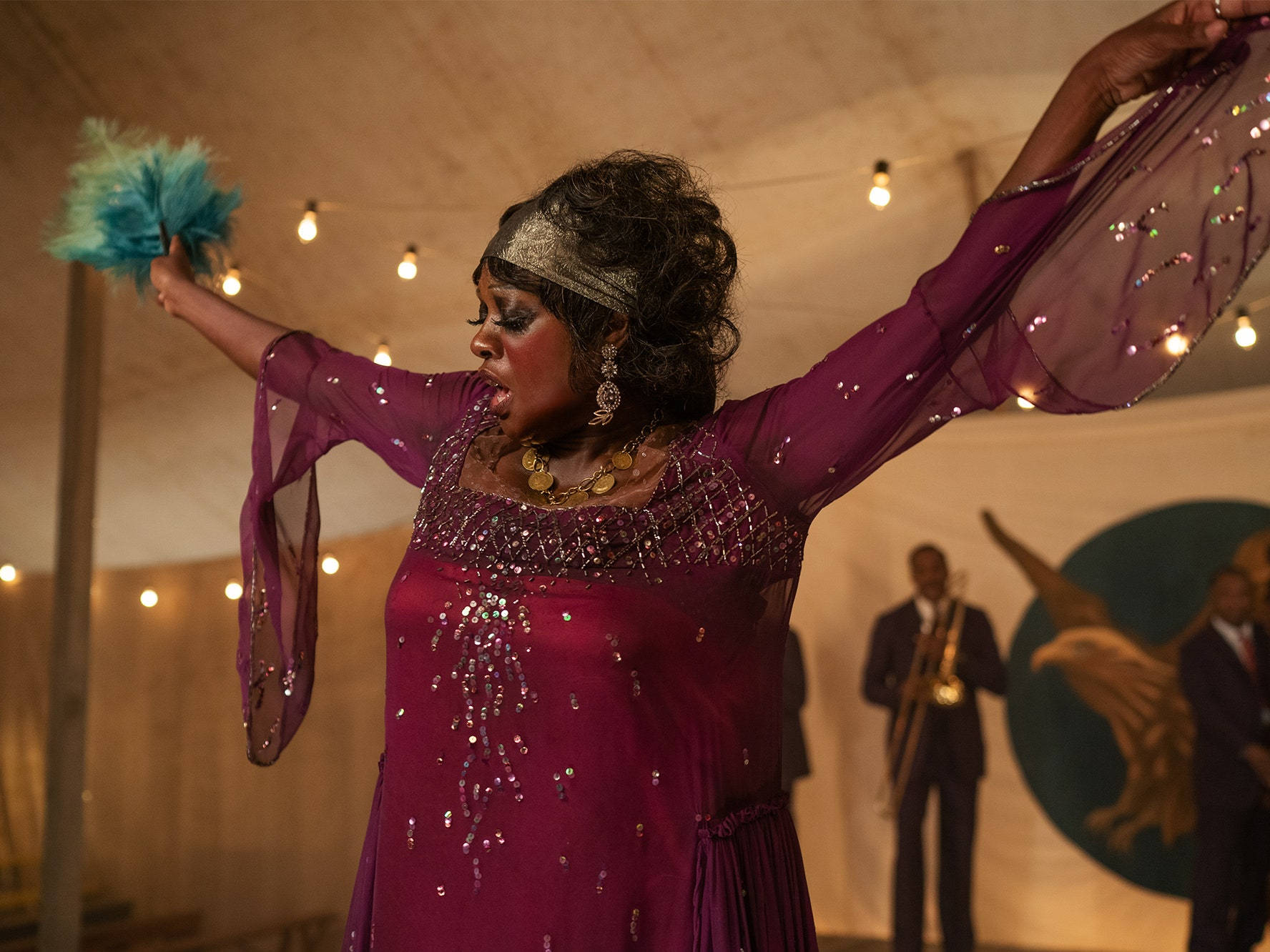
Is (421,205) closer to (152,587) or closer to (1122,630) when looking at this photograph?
(152,587)

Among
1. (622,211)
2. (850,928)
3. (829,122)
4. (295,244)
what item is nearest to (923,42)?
(829,122)

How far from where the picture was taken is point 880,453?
139 centimetres

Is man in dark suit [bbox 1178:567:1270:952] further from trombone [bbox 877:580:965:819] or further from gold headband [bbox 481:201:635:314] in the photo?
gold headband [bbox 481:201:635:314]

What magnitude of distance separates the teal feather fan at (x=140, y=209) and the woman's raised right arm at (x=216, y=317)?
44 mm

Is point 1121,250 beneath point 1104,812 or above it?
above

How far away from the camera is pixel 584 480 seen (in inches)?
59.0

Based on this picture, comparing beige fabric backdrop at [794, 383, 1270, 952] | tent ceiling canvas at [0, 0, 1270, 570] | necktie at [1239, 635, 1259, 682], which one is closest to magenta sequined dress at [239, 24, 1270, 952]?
tent ceiling canvas at [0, 0, 1270, 570]

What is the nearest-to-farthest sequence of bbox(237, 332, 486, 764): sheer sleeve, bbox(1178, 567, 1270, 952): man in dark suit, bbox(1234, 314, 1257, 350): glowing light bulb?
bbox(237, 332, 486, 764): sheer sleeve
bbox(1234, 314, 1257, 350): glowing light bulb
bbox(1178, 567, 1270, 952): man in dark suit

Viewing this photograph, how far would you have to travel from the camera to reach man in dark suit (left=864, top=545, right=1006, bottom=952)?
468 cm

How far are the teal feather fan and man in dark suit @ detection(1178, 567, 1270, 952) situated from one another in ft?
12.8

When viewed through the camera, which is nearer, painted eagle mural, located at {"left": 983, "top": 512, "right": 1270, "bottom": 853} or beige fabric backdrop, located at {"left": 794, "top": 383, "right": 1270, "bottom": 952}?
painted eagle mural, located at {"left": 983, "top": 512, "right": 1270, "bottom": 853}

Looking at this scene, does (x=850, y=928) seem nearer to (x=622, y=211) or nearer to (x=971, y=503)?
(x=971, y=503)

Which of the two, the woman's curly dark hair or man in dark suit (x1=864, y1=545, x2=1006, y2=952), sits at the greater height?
the woman's curly dark hair

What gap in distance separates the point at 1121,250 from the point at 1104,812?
14.4 ft
